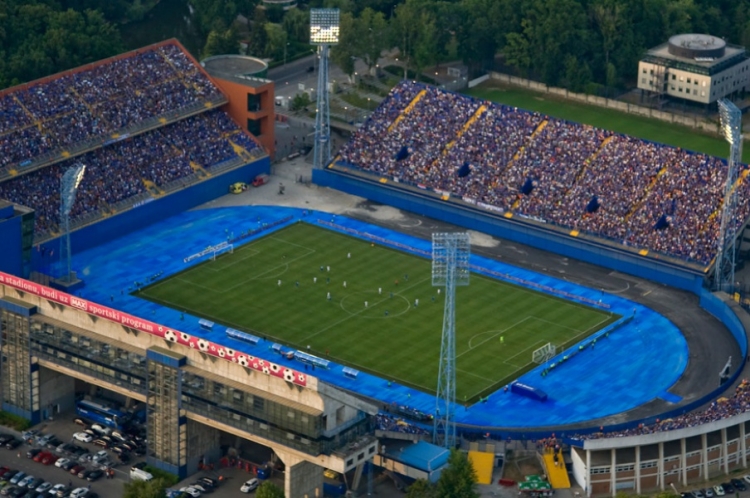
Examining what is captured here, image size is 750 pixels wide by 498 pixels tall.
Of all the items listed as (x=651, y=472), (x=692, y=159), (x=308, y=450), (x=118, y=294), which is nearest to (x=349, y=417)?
(x=308, y=450)

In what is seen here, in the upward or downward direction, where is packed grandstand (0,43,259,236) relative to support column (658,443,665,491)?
upward

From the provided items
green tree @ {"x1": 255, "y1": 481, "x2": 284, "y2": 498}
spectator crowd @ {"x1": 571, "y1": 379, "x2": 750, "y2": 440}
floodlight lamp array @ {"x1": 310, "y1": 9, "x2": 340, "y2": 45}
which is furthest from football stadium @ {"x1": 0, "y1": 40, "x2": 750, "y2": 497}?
floodlight lamp array @ {"x1": 310, "y1": 9, "x2": 340, "y2": 45}

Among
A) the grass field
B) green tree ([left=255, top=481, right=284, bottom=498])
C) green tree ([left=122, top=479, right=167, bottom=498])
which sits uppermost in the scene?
green tree ([left=255, top=481, right=284, bottom=498])

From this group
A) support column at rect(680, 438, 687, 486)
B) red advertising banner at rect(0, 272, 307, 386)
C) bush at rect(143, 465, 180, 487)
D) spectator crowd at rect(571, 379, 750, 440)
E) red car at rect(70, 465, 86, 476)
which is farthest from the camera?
spectator crowd at rect(571, 379, 750, 440)

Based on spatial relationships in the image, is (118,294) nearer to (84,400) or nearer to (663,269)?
(84,400)

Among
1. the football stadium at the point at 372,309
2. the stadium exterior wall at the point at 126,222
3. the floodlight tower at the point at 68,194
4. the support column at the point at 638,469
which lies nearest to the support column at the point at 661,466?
the football stadium at the point at 372,309

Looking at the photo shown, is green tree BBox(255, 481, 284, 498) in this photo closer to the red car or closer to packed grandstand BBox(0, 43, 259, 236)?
the red car
